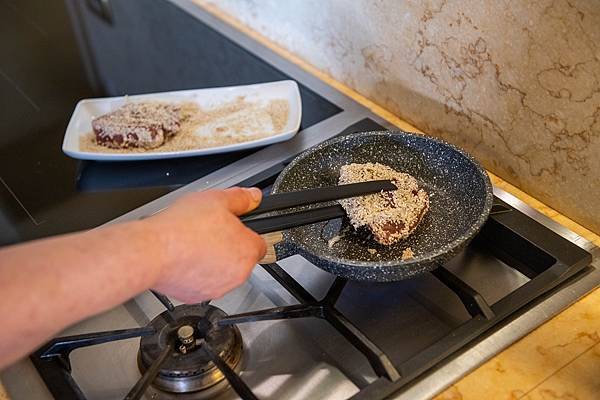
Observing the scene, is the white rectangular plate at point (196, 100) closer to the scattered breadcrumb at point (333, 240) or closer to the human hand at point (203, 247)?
the scattered breadcrumb at point (333, 240)

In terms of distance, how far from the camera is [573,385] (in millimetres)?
626

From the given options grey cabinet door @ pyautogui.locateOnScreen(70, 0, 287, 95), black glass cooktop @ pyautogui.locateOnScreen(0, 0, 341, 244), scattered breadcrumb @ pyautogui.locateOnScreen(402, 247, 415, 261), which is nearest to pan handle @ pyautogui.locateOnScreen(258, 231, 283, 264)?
scattered breadcrumb @ pyautogui.locateOnScreen(402, 247, 415, 261)

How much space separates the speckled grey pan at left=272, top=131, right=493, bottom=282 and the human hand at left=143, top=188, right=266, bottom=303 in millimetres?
128

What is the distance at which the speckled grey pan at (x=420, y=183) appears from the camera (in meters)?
0.66

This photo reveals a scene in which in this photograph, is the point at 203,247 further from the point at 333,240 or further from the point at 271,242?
the point at 333,240

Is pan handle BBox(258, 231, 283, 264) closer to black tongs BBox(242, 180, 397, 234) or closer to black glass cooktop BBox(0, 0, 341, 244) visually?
black tongs BBox(242, 180, 397, 234)

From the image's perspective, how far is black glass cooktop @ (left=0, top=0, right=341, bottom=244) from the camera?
35.0 inches

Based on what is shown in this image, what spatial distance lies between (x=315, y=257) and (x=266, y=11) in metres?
0.61

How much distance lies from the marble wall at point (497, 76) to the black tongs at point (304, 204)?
0.19 metres

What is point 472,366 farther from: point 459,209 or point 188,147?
point 188,147

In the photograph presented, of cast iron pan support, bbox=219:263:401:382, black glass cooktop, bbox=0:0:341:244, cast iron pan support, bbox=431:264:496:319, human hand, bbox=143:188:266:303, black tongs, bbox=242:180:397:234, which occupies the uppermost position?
human hand, bbox=143:188:266:303

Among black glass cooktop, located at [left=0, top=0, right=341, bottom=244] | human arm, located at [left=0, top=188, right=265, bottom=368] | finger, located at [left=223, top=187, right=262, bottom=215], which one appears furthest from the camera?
black glass cooktop, located at [left=0, top=0, right=341, bottom=244]

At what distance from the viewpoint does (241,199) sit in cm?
60

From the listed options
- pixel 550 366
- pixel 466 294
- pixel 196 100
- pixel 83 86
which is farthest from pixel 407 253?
pixel 83 86
